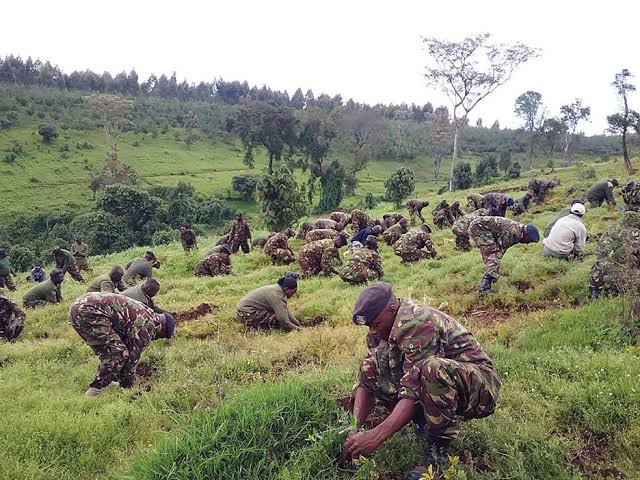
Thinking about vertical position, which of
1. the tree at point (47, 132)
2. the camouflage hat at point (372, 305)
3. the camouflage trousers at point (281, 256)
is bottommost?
the camouflage trousers at point (281, 256)

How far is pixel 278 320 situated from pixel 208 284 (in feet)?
15.4

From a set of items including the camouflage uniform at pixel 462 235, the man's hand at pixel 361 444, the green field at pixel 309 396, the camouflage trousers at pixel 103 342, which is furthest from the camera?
the camouflage uniform at pixel 462 235

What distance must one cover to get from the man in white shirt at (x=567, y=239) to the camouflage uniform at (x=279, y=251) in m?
7.56

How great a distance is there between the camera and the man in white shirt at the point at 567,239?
27.4ft

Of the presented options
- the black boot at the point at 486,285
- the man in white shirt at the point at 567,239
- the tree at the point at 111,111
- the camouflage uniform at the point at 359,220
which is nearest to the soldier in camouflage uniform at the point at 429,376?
the black boot at the point at 486,285

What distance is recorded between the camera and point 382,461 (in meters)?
3.30

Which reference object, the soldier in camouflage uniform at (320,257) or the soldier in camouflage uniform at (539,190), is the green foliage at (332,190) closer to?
the soldier in camouflage uniform at (539,190)

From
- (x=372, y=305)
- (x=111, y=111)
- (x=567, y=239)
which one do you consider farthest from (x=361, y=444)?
(x=111, y=111)

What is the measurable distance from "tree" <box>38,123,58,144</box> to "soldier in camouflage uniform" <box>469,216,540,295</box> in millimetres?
55057

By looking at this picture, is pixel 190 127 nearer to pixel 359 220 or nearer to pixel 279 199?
pixel 279 199

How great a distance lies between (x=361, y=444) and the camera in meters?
2.94

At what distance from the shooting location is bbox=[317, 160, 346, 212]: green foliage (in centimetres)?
4088

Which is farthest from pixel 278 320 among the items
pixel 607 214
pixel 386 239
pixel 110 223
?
pixel 110 223

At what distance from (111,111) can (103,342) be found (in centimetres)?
5189
